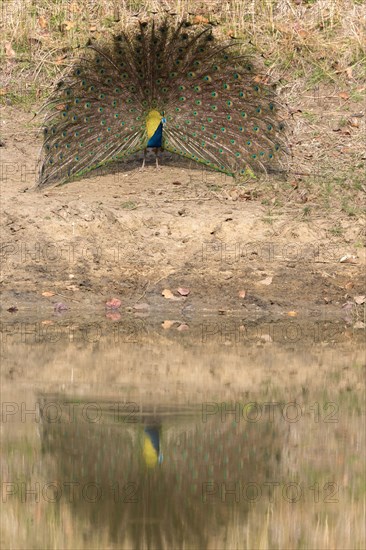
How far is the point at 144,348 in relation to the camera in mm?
10531

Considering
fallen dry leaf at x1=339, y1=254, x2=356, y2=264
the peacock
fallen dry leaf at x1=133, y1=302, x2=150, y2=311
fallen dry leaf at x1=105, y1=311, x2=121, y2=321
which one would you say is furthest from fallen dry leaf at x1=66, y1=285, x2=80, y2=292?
fallen dry leaf at x1=339, y1=254, x2=356, y2=264

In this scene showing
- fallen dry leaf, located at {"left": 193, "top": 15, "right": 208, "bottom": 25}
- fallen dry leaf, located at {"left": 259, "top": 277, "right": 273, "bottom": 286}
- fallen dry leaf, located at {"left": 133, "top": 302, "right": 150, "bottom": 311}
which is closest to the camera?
fallen dry leaf, located at {"left": 133, "top": 302, "right": 150, "bottom": 311}

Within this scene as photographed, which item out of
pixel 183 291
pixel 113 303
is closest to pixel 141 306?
pixel 113 303

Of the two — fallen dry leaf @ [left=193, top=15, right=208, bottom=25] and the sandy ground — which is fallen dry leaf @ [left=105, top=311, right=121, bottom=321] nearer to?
the sandy ground

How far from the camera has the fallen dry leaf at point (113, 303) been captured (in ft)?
40.0

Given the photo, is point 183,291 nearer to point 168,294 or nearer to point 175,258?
point 168,294

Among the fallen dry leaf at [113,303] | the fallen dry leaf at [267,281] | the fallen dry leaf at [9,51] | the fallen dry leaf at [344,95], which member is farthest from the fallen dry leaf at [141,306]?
the fallen dry leaf at [9,51]

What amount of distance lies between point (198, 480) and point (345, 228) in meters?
5.93

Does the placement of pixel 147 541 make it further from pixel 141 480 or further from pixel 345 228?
pixel 345 228

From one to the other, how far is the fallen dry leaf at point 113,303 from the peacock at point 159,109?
2.01 m

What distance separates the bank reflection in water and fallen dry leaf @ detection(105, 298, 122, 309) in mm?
3240

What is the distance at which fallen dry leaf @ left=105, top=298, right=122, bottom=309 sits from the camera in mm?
12203

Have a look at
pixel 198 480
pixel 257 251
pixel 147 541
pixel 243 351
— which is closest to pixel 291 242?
pixel 257 251

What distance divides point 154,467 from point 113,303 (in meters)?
4.86
